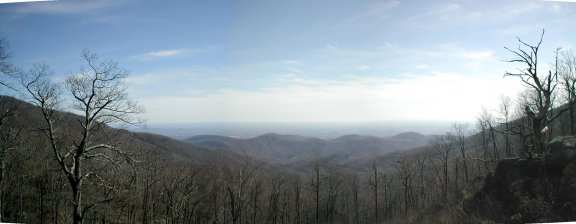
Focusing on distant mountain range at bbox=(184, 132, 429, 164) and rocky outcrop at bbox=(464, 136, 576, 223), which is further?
distant mountain range at bbox=(184, 132, 429, 164)

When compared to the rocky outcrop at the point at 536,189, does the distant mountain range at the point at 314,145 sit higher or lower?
lower

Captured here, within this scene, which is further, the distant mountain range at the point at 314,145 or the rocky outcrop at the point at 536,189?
the distant mountain range at the point at 314,145

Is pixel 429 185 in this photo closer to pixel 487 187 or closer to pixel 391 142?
pixel 487 187

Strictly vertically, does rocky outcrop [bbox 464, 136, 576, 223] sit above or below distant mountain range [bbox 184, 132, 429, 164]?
above

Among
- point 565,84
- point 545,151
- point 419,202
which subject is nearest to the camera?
point 545,151

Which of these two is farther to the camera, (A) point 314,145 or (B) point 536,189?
→ (A) point 314,145

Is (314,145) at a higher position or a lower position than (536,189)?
lower

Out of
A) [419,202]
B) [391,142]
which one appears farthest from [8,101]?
[391,142]

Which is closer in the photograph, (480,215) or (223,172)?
→ (480,215)
